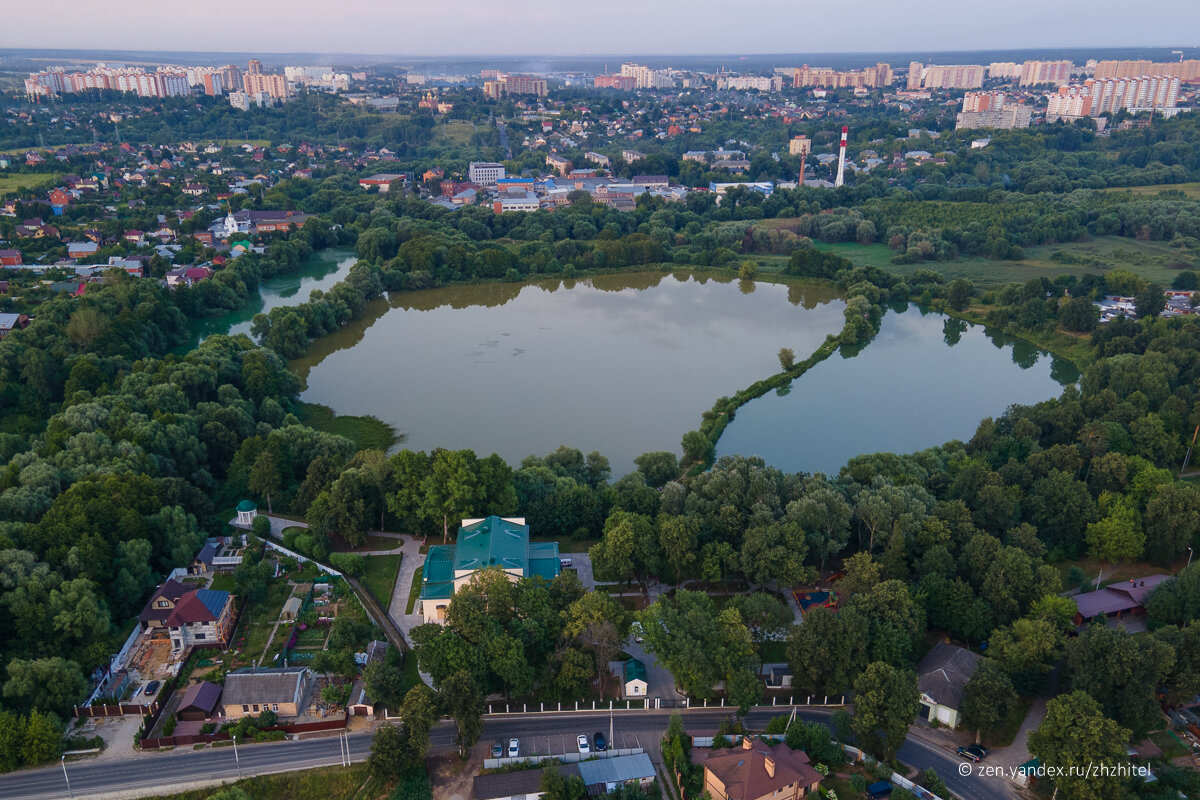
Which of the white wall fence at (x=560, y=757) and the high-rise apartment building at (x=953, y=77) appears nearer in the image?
the white wall fence at (x=560, y=757)

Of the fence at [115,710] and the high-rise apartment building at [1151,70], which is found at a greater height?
the high-rise apartment building at [1151,70]

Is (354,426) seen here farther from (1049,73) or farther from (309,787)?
(1049,73)

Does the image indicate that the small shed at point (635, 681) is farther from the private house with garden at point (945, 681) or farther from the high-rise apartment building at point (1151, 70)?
the high-rise apartment building at point (1151, 70)

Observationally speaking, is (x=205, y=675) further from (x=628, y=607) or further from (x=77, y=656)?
(x=628, y=607)

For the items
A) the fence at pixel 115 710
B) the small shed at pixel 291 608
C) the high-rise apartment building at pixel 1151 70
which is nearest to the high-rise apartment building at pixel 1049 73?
the high-rise apartment building at pixel 1151 70

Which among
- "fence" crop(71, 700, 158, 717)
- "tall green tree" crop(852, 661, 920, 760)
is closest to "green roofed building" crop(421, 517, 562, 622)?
"fence" crop(71, 700, 158, 717)

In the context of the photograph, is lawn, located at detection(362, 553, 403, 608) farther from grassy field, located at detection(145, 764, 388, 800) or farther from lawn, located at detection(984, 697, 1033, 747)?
lawn, located at detection(984, 697, 1033, 747)
